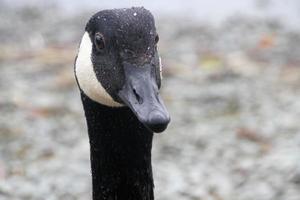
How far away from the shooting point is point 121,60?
4.28 meters

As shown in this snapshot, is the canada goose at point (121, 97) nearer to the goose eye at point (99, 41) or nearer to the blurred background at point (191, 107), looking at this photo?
the goose eye at point (99, 41)

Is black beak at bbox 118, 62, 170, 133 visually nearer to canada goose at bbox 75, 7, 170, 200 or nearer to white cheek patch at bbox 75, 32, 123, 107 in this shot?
canada goose at bbox 75, 7, 170, 200

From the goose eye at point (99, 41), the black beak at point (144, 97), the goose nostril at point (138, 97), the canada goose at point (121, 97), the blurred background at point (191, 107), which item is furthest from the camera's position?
the blurred background at point (191, 107)

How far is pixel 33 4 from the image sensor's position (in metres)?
13.1

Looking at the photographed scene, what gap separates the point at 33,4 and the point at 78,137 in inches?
219

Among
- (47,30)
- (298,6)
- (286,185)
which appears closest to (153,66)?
(286,185)

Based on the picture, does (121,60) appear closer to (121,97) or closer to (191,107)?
(121,97)

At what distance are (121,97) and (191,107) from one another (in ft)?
14.4

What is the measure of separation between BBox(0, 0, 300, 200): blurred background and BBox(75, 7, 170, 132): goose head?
8.26 feet

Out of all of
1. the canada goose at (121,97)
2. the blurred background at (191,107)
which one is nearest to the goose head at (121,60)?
the canada goose at (121,97)

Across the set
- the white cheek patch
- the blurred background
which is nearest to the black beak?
the white cheek patch

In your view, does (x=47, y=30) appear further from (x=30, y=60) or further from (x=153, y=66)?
(x=153, y=66)

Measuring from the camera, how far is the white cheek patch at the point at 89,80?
4406 millimetres

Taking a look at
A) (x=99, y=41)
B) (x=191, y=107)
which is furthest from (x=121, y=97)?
(x=191, y=107)
